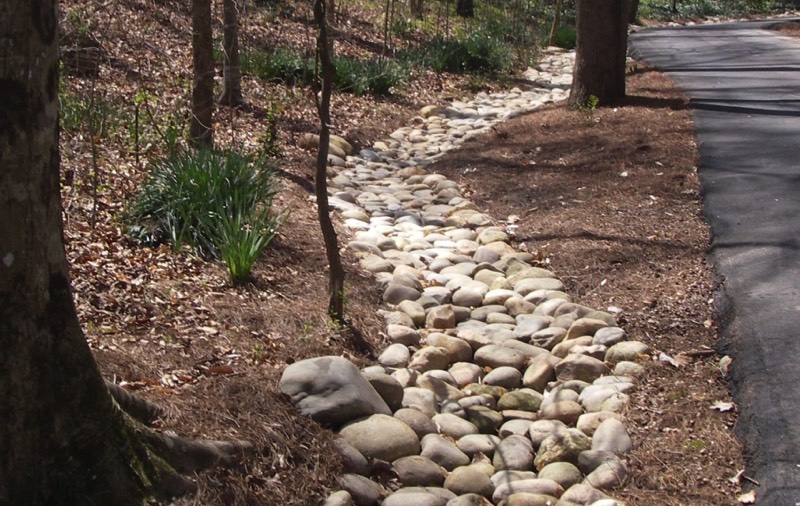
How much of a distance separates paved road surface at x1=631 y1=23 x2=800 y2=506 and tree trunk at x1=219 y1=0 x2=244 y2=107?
5.41 metres

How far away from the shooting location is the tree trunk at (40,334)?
309cm

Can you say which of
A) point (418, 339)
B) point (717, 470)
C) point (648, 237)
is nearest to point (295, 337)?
point (418, 339)

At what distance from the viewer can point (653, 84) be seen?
48.6ft

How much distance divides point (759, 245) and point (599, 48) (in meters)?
6.35

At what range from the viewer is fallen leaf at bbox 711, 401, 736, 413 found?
4.99 meters

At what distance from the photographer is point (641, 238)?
7.66 m

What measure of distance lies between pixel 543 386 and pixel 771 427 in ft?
4.93

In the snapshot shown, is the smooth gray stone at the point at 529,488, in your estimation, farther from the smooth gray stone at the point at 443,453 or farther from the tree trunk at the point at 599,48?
the tree trunk at the point at 599,48

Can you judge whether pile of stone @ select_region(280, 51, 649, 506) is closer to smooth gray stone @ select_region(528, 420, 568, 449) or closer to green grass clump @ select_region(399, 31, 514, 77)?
smooth gray stone @ select_region(528, 420, 568, 449)

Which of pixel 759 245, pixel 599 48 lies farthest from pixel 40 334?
pixel 599 48

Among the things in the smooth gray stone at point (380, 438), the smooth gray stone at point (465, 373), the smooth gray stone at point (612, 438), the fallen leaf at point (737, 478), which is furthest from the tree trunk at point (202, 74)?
the fallen leaf at point (737, 478)

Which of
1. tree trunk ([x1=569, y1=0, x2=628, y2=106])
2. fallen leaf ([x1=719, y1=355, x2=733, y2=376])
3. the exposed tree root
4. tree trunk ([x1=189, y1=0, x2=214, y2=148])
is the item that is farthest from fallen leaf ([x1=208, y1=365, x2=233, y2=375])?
tree trunk ([x1=569, y1=0, x2=628, y2=106])

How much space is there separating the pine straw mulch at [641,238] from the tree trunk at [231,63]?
276 centimetres

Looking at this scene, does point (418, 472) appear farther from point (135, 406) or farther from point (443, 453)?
point (135, 406)
